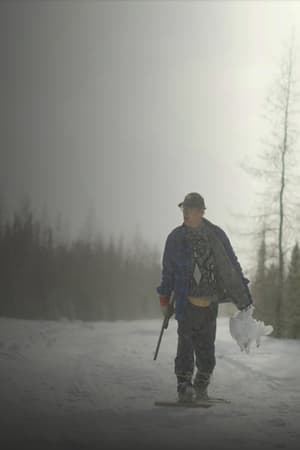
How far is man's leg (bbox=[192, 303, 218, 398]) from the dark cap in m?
1.11

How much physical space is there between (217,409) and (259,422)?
0.71 m

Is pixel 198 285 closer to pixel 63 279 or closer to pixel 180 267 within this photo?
pixel 180 267

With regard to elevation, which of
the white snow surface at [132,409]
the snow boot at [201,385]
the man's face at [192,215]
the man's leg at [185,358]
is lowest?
the white snow surface at [132,409]

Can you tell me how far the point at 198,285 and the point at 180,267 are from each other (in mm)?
278

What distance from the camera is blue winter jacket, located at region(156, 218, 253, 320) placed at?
576cm

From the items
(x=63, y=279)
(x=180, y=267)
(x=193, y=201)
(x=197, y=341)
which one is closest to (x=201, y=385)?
(x=197, y=341)

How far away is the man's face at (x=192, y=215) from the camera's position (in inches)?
235

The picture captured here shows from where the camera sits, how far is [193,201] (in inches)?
235

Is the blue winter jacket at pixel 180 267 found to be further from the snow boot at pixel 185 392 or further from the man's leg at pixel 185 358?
the snow boot at pixel 185 392

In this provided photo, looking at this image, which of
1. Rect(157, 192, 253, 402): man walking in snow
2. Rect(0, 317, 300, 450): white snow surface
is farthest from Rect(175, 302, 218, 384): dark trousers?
Rect(0, 317, 300, 450): white snow surface

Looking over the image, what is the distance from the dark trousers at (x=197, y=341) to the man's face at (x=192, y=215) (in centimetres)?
91

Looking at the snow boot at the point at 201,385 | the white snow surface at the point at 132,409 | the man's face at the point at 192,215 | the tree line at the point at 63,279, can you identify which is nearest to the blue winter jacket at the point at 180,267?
the man's face at the point at 192,215

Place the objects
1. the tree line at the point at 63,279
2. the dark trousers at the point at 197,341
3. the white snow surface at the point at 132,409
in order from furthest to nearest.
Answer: the tree line at the point at 63,279 → the dark trousers at the point at 197,341 → the white snow surface at the point at 132,409

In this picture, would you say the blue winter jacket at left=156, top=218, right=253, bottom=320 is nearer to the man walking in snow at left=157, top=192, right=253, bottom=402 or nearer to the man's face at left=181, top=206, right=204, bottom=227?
the man walking in snow at left=157, top=192, right=253, bottom=402
